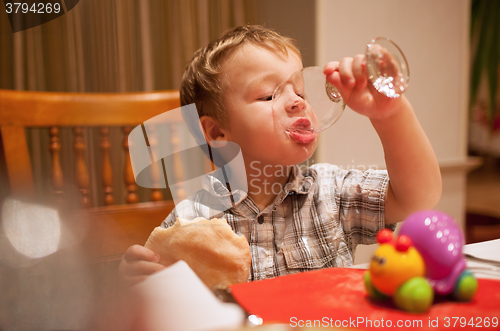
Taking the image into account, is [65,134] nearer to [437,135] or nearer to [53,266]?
[53,266]

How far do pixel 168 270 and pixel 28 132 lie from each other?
210 mm

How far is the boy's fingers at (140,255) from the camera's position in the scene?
0.39 m

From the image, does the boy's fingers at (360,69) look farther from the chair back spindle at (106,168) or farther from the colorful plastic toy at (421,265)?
the chair back spindle at (106,168)

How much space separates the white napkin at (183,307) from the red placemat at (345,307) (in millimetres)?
24

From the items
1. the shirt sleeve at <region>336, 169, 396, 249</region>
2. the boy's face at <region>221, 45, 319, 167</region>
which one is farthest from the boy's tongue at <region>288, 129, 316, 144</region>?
the shirt sleeve at <region>336, 169, 396, 249</region>

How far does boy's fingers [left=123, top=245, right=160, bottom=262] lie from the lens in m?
0.39

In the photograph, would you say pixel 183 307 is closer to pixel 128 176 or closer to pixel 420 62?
pixel 128 176

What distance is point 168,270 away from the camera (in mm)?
334

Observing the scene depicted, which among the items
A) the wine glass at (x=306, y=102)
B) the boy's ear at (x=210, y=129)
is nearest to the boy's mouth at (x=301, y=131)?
the wine glass at (x=306, y=102)

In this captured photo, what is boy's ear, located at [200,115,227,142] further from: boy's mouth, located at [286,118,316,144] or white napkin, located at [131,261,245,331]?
white napkin, located at [131,261,245,331]

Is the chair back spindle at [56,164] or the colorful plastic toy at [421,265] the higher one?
the chair back spindle at [56,164]

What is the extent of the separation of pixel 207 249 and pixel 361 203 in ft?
0.88

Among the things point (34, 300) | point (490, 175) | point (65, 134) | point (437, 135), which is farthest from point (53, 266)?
point (490, 175)

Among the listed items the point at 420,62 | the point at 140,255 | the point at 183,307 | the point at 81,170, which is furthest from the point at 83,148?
the point at 420,62
